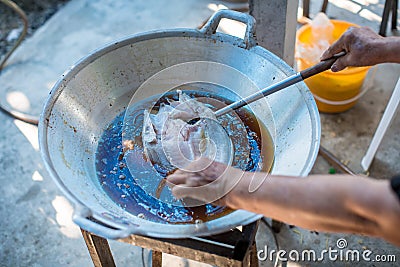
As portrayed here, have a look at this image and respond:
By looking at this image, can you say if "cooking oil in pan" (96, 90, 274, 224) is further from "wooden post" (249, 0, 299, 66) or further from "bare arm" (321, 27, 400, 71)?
"wooden post" (249, 0, 299, 66)

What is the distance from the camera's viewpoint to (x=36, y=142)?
272 cm

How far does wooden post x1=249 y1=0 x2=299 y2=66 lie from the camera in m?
2.07

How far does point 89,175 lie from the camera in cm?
152

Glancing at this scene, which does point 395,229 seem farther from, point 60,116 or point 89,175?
point 60,116

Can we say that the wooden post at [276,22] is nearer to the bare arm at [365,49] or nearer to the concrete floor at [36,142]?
the bare arm at [365,49]

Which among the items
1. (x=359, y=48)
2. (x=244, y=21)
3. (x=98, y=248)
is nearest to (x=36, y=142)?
(x=98, y=248)

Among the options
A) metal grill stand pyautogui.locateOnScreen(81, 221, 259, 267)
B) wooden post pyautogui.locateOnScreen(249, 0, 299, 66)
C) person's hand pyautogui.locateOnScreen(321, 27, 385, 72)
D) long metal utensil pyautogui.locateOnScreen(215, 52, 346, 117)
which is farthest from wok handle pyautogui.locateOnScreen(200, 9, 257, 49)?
metal grill stand pyautogui.locateOnScreen(81, 221, 259, 267)

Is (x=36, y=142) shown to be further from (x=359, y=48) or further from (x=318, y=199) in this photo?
(x=318, y=199)

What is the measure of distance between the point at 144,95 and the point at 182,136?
36 cm

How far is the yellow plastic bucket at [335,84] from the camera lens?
2.54 meters

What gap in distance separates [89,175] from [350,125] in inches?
70.9

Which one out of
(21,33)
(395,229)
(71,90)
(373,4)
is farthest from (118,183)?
(373,4)

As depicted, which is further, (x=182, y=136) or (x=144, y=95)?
(x=144, y=95)

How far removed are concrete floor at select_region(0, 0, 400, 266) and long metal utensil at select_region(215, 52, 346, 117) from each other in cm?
89
